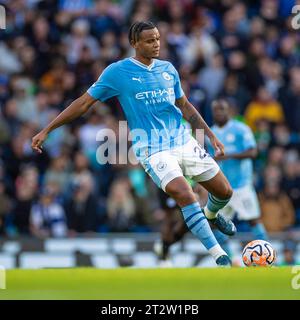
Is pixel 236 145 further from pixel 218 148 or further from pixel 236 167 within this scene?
pixel 218 148

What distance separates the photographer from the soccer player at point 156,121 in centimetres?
1016

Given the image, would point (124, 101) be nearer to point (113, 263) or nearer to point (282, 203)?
point (113, 263)

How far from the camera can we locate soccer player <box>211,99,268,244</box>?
14148 mm

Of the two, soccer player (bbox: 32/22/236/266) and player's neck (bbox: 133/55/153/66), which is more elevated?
player's neck (bbox: 133/55/153/66)

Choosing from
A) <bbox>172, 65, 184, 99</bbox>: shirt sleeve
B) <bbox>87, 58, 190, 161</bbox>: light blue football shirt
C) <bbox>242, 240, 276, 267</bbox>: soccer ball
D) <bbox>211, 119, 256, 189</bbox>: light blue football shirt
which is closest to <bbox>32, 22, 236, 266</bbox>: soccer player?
<bbox>87, 58, 190, 161</bbox>: light blue football shirt

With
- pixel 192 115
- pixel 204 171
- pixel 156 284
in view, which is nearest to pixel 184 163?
pixel 204 171

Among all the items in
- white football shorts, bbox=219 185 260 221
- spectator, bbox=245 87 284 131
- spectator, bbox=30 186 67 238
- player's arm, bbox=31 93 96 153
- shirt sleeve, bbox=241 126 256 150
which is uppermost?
spectator, bbox=245 87 284 131

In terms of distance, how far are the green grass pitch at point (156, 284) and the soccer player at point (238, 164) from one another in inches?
172

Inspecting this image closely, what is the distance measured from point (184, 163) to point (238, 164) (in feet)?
13.5

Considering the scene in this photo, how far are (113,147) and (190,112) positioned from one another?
667 centimetres

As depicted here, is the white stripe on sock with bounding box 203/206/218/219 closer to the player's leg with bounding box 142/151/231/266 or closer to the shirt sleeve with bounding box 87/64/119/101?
the player's leg with bounding box 142/151/231/266

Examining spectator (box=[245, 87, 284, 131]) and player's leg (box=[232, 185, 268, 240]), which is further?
spectator (box=[245, 87, 284, 131])

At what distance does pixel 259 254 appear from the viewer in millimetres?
10875

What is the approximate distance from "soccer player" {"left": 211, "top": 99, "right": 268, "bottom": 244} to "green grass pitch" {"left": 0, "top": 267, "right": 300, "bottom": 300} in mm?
4369
